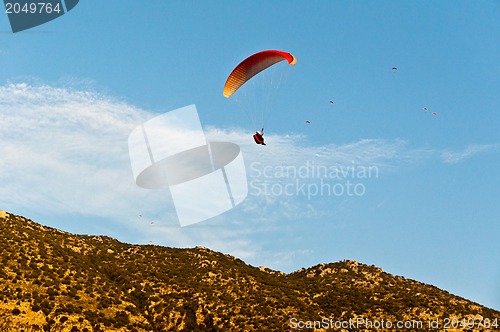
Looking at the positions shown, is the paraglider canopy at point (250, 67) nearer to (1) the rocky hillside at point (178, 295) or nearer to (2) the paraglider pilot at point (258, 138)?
(2) the paraglider pilot at point (258, 138)

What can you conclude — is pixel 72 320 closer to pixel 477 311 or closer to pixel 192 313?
pixel 192 313

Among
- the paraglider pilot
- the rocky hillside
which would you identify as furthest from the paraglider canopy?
the rocky hillside

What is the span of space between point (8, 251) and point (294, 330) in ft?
102

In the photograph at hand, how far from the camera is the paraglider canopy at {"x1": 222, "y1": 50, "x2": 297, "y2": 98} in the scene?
54.1 metres

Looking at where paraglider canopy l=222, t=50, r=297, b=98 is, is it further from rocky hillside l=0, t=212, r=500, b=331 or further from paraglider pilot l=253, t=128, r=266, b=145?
rocky hillside l=0, t=212, r=500, b=331

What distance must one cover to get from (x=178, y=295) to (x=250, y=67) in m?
26.8

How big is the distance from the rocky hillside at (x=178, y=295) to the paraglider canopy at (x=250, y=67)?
2318 cm

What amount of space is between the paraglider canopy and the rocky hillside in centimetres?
2318

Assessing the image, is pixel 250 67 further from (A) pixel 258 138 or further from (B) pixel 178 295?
(B) pixel 178 295

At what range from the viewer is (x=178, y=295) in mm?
57281

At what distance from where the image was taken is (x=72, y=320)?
45.8m

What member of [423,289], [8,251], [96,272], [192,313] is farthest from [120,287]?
[423,289]

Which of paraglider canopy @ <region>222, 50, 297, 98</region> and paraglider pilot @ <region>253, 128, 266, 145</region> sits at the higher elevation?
paraglider canopy @ <region>222, 50, 297, 98</region>

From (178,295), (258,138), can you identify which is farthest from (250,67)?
(178,295)
